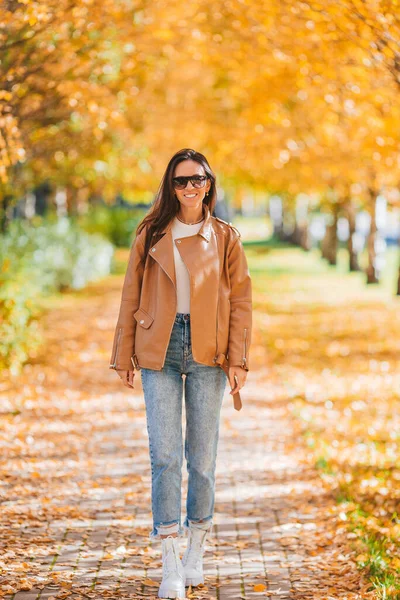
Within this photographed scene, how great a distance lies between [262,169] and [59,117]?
13.0 m

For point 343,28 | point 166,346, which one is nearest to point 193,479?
point 166,346

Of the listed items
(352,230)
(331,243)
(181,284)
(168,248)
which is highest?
(168,248)

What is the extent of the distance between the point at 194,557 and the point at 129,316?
136 centimetres

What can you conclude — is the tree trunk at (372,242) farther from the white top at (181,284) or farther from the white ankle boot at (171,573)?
the white ankle boot at (171,573)

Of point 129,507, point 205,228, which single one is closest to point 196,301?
point 205,228

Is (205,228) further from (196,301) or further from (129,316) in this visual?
(129,316)

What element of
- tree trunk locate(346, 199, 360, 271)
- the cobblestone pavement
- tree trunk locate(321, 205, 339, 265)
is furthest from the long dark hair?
tree trunk locate(321, 205, 339, 265)

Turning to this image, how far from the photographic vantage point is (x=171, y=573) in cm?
463

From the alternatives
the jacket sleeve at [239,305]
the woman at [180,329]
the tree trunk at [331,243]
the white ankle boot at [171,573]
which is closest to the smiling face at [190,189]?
the woman at [180,329]

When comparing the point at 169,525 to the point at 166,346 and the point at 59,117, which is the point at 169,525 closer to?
the point at 166,346

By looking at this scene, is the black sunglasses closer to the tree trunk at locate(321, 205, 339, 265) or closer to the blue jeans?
the blue jeans

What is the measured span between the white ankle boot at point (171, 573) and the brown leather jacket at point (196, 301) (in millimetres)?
829

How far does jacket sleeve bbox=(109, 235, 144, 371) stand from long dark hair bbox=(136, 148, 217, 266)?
0.05 m

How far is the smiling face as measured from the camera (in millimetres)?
4594
